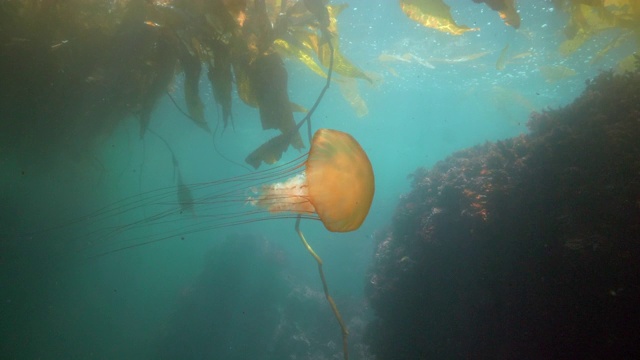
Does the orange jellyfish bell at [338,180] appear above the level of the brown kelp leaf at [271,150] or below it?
above

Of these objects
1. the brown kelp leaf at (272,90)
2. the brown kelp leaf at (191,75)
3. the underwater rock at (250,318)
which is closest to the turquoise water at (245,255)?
the underwater rock at (250,318)

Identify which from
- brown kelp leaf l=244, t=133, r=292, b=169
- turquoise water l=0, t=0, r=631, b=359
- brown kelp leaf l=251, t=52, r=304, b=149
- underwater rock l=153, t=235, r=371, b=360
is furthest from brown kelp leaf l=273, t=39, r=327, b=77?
underwater rock l=153, t=235, r=371, b=360

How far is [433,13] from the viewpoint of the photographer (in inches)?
116

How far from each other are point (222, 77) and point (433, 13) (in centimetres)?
229

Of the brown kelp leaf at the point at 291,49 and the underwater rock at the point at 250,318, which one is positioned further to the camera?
the underwater rock at the point at 250,318

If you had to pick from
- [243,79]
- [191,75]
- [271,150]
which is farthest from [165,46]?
[271,150]

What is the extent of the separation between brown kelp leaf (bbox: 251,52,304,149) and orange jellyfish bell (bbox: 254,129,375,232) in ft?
4.52

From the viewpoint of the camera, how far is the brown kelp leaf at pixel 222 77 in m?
2.92

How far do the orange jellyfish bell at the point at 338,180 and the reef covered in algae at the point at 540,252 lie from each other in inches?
131

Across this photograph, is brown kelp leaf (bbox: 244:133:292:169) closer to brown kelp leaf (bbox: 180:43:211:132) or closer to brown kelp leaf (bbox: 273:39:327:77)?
brown kelp leaf (bbox: 180:43:211:132)

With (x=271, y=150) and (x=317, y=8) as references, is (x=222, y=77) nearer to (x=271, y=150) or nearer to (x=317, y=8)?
(x=271, y=150)

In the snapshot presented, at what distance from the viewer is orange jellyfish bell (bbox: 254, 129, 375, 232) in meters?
1.82

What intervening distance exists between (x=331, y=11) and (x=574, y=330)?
5054 millimetres

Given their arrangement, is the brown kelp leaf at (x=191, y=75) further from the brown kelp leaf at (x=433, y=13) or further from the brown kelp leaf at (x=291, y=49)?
the brown kelp leaf at (x=433, y=13)
